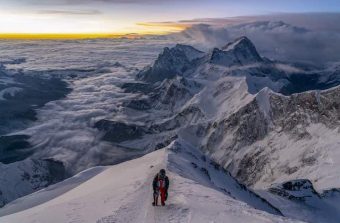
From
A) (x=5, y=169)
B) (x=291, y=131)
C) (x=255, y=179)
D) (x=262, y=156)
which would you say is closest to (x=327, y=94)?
(x=291, y=131)

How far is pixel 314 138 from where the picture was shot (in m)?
174

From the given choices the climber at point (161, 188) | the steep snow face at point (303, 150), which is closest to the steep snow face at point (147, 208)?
the climber at point (161, 188)

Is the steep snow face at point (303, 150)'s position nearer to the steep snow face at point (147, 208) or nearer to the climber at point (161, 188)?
the steep snow face at point (147, 208)

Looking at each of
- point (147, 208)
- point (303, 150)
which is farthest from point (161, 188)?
point (303, 150)

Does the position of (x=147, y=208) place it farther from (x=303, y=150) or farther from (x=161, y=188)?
(x=303, y=150)

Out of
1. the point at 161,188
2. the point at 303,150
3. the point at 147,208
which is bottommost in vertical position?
the point at 303,150

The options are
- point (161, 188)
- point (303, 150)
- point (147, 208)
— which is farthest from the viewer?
point (303, 150)

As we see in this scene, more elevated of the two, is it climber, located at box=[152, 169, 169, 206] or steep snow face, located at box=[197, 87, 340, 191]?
climber, located at box=[152, 169, 169, 206]

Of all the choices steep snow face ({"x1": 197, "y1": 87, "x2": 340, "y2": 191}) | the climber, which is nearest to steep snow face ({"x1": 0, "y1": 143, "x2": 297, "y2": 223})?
the climber

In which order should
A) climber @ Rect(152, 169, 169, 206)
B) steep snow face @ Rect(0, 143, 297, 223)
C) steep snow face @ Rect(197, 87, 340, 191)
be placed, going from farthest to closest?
steep snow face @ Rect(197, 87, 340, 191), climber @ Rect(152, 169, 169, 206), steep snow face @ Rect(0, 143, 297, 223)

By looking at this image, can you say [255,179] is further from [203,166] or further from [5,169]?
[5,169]

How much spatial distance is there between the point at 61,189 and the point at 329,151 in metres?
105

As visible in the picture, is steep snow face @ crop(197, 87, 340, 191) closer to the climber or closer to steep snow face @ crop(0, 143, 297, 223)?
steep snow face @ crop(0, 143, 297, 223)

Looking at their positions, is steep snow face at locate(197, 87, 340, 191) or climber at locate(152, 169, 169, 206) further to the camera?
steep snow face at locate(197, 87, 340, 191)
